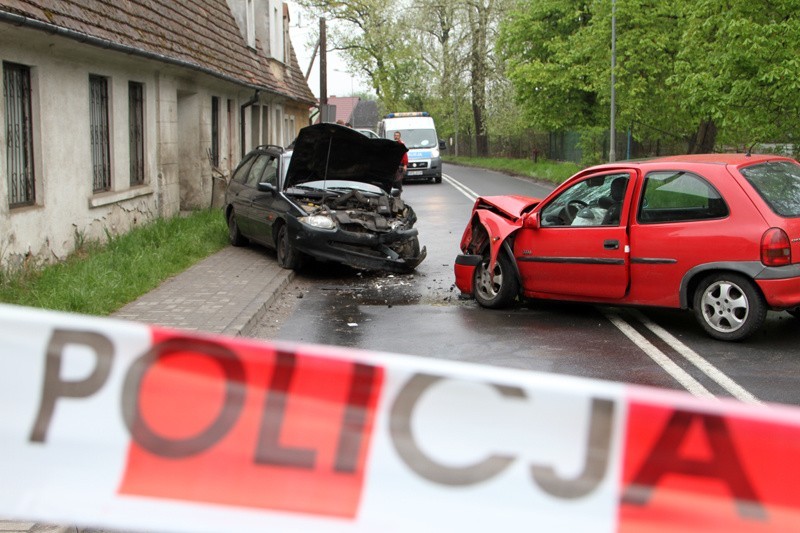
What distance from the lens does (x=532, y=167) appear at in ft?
A: 138

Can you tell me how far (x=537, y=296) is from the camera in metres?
9.94

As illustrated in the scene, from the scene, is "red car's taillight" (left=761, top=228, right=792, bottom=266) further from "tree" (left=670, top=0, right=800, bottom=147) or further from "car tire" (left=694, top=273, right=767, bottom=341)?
"tree" (left=670, top=0, right=800, bottom=147)

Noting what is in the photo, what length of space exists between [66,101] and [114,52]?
1525 millimetres

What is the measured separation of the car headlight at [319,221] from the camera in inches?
487

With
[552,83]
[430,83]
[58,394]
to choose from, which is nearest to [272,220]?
[58,394]

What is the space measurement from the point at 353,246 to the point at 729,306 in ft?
17.6

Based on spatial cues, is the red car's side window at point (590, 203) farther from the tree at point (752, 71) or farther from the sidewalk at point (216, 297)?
the tree at point (752, 71)

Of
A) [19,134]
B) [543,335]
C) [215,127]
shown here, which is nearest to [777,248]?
[543,335]

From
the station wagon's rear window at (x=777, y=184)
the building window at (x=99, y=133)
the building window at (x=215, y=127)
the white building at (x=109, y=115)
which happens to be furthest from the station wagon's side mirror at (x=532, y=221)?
the building window at (x=215, y=127)

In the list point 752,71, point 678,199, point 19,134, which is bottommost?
point 678,199

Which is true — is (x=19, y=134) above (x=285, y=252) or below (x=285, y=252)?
above

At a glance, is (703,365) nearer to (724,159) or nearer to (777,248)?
(777,248)

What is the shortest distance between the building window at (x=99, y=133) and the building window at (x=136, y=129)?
1.34 meters

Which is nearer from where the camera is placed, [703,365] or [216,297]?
[703,365]
